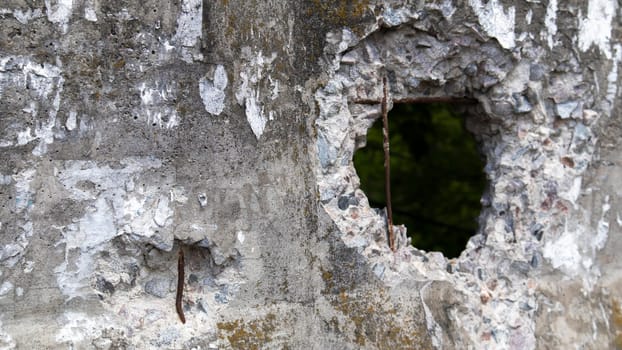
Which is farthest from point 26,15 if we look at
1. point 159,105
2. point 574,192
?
point 574,192

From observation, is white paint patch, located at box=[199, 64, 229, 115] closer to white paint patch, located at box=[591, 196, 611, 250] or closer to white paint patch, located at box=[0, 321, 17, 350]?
white paint patch, located at box=[0, 321, 17, 350]

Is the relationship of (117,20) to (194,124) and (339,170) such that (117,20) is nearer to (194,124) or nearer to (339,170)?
(194,124)

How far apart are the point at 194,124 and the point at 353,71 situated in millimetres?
609

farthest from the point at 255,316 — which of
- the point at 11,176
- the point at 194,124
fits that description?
the point at 11,176

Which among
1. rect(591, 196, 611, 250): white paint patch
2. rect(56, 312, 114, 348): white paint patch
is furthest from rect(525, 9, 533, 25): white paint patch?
rect(56, 312, 114, 348): white paint patch

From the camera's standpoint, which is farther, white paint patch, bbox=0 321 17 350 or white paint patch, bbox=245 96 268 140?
white paint patch, bbox=245 96 268 140

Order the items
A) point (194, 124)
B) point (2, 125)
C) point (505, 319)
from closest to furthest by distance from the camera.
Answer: point (2, 125) → point (194, 124) → point (505, 319)

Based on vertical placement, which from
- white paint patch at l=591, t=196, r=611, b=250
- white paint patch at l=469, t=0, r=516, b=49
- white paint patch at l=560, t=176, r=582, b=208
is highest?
white paint patch at l=469, t=0, r=516, b=49

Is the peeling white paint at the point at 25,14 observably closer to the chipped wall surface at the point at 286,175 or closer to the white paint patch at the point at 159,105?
the chipped wall surface at the point at 286,175

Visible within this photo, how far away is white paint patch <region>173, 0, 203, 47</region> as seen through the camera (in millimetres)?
2225

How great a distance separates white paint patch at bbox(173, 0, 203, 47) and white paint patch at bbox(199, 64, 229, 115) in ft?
0.39

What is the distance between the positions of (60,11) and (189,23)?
0.38 m

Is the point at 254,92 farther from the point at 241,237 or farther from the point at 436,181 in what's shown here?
the point at 436,181

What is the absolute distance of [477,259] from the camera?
9.19ft
